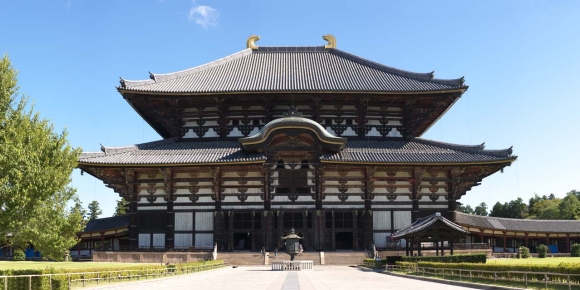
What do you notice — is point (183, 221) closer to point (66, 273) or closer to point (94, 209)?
point (66, 273)

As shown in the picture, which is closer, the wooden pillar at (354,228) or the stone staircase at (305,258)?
the stone staircase at (305,258)

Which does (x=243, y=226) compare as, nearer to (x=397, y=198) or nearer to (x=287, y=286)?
(x=397, y=198)

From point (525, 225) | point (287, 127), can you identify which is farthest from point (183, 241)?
point (525, 225)

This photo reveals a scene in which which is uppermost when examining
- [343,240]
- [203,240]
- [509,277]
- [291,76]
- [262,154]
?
[291,76]

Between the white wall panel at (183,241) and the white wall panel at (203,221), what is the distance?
101 cm

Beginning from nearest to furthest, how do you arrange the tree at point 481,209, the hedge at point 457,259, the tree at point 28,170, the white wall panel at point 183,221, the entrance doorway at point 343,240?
the tree at point 28,170 < the hedge at point 457,259 < the white wall panel at point 183,221 < the entrance doorway at point 343,240 < the tree at point 481,209

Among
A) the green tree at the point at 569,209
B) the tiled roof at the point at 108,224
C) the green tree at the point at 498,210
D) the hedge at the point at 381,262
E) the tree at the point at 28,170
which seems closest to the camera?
the tree at the point at 28,170

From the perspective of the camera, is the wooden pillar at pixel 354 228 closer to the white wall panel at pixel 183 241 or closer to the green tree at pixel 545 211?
Result: the white wall panel at pixel 183 241

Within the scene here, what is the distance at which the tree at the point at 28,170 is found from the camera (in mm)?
27141

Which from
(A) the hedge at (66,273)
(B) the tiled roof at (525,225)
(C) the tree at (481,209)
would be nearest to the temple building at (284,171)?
(B) the tiled roof at (525,225)

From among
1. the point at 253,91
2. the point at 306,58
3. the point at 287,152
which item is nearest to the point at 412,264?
the point at 287,152

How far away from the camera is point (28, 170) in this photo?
1080 inches

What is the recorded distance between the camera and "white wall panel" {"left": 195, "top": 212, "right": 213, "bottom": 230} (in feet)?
149

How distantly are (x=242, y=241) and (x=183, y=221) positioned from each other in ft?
17.3
